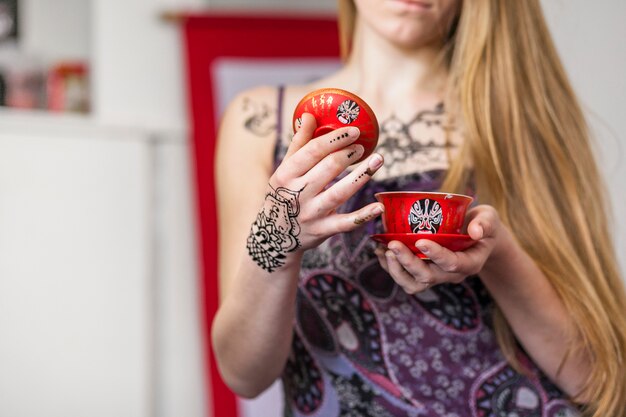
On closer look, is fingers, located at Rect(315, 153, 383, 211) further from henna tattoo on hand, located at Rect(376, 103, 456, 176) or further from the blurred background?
the blurred background

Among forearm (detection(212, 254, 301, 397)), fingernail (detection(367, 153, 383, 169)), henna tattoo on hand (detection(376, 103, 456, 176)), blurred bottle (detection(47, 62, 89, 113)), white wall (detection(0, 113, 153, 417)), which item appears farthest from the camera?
blurred bottle (detection(47, 62, 89, 113))

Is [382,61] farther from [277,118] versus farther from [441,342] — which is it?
[441,342]

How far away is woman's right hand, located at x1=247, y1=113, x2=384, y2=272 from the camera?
82 cm

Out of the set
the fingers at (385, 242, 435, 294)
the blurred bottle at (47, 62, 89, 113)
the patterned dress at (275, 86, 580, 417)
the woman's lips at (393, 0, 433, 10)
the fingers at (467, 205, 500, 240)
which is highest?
the blurred bottle at (47, 62, 89, 113)

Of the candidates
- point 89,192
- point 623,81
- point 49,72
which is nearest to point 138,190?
point 89,192

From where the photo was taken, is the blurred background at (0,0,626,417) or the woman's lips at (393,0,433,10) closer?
the woman's lips at (393,0,433,10)

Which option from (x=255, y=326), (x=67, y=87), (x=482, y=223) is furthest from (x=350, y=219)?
(x=67, y=87)

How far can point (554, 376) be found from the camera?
1.15 meters

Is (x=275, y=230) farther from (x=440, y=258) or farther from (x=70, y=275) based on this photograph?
(x=70, y=275)

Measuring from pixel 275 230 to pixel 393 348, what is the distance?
347mm

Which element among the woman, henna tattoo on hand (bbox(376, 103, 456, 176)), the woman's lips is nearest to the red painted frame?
the woman

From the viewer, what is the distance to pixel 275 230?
2.95 ft

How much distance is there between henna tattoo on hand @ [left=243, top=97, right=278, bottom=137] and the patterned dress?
0.19 metres

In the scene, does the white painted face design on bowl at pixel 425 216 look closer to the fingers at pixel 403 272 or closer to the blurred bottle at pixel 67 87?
the fingers at pixel 403 272
